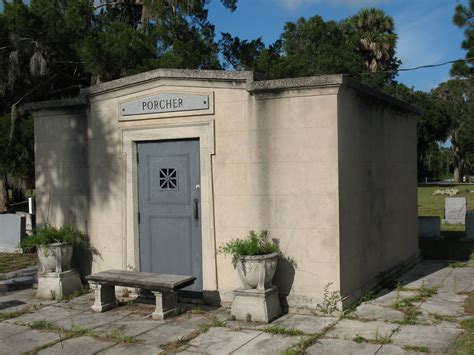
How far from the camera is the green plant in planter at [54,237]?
8.02m

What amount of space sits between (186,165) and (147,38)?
9133 millimetres

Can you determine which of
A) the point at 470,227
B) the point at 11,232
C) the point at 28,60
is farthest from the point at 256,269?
the point at 28,60

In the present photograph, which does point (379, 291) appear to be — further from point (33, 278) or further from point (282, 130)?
point (33, 278)

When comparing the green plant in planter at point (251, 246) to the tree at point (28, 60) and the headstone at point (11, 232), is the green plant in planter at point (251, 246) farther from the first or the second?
the tree at point (28, 60)

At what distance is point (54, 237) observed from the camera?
8.20 meters

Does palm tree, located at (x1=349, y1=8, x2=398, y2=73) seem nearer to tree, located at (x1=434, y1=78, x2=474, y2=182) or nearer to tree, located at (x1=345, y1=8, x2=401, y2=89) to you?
tree, located at (x1=345, y1=8, x2=401, y2=89)

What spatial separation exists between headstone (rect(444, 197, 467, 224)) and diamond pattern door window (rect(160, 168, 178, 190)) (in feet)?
37.8

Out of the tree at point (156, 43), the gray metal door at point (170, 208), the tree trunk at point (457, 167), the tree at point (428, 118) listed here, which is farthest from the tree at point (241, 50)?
the tree trunk at point (457, 167)

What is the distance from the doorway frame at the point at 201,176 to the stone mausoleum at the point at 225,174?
0.02 metres

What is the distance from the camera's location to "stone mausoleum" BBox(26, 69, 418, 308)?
6746mm

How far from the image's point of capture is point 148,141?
25.8 ft

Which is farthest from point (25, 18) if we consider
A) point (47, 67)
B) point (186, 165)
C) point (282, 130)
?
point (282, 130)

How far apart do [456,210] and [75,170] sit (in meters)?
12.2

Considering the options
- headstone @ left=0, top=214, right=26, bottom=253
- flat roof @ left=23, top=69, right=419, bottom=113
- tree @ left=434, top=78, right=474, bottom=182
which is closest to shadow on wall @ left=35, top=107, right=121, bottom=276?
flat roof @ left=23, top=69, right=419, bottom=113
